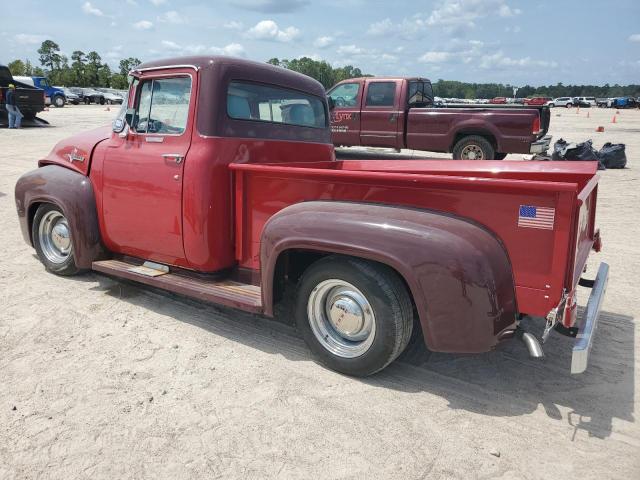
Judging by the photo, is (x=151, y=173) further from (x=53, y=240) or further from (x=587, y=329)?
(x=587, y=329)

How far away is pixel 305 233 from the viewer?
2.89 metres

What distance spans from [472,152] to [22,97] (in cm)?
1631

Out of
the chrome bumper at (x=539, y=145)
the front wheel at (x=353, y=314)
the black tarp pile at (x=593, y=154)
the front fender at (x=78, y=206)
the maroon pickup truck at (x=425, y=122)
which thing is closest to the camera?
the front wheel at (x=353, y=314)

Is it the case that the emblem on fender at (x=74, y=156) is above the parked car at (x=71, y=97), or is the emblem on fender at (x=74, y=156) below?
below

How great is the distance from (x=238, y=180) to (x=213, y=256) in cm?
56

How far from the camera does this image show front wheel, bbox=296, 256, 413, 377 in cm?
276

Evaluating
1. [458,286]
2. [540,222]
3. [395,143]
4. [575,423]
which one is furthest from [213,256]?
[395,143]

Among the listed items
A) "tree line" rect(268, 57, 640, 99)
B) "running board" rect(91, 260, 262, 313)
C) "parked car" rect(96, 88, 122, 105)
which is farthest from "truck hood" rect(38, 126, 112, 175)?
"tree line" rect(268, 57, 640, 99)

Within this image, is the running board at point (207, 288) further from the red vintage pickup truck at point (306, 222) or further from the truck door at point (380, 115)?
the truck door at point (380, 115)

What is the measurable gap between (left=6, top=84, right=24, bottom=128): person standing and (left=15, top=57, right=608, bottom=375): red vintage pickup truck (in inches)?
613

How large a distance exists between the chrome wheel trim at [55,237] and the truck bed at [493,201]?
6.52ft

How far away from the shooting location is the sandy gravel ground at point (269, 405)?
234 centimetres

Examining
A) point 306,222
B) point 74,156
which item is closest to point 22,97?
point 74,156

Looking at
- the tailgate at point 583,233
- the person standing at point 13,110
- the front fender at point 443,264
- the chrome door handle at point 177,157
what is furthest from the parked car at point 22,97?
the tailgate at point 583,233
